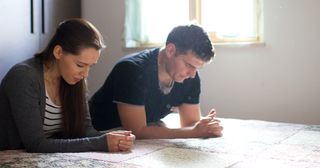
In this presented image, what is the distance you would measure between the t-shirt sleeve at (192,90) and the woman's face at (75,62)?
0.53 metres

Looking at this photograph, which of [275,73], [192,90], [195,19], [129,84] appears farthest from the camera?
[195,19]

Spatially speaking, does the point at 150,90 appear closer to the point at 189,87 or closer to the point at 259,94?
the point at 189,87

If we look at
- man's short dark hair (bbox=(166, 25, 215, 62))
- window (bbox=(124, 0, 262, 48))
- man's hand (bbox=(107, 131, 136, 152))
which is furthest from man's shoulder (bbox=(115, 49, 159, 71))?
window (bbox=(124, 0, 262, 48))

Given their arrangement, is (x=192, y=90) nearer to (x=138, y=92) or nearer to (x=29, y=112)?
(x=138, y=92)

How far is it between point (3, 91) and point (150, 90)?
55 cm

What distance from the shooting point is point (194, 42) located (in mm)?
1548

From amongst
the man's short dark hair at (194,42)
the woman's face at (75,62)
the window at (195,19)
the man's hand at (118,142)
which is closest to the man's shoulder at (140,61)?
the man's short dark hair at (194,42)

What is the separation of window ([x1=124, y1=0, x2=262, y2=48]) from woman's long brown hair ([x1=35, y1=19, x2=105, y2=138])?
4.38ft

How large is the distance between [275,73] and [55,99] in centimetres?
153

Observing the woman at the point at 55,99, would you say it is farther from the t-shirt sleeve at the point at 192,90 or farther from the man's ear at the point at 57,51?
the t-shirt sleeve at the point at 192,90

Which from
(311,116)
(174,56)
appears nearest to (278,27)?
(311,116)

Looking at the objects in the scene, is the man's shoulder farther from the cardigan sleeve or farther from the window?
the window

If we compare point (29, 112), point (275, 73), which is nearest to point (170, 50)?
point (29, 112)

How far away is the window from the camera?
8.86 feet
